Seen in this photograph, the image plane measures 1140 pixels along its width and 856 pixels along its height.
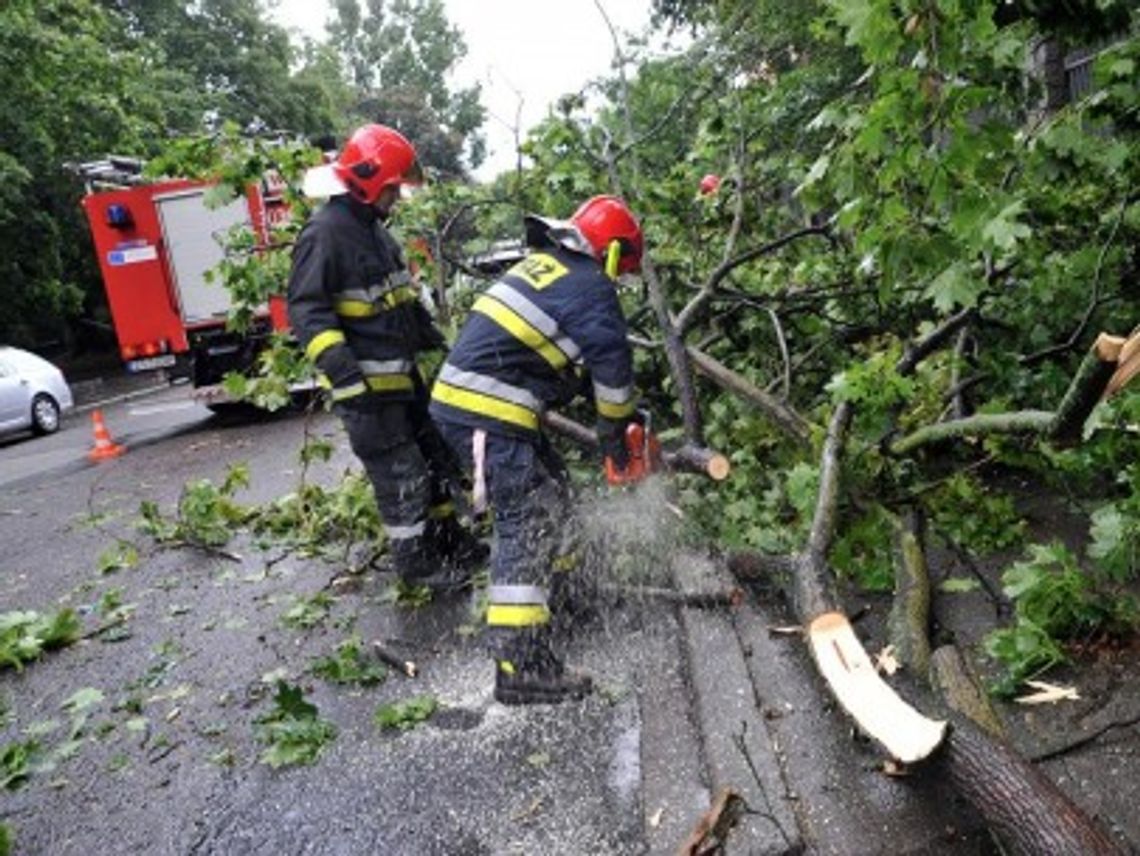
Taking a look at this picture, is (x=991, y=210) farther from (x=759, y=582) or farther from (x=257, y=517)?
(x=257, y=517)

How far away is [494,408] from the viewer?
3.26m

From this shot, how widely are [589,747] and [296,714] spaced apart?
1037 millimetres

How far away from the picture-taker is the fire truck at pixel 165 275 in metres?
9.77

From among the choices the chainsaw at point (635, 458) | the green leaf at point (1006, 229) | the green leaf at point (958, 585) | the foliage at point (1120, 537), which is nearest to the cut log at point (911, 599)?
the green leaf at point (958, 585)

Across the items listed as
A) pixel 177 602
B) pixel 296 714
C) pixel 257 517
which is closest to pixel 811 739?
pixel 296 714

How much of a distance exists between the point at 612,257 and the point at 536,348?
0.44 m

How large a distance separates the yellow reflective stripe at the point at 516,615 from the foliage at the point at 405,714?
0.35m

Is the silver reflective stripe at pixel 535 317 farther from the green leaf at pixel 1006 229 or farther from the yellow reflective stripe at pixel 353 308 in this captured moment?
the green leaf at pixel 1006 229

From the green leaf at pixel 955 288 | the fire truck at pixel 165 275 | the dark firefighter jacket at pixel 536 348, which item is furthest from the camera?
the fire truck at pixel 165 275

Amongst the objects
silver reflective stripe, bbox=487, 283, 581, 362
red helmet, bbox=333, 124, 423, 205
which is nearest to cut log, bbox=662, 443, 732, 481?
silver reflective stripe, bbox=487, 283, 581, 362

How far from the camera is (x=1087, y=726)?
2457 millimetres

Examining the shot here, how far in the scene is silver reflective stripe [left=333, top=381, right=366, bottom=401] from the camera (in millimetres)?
3793

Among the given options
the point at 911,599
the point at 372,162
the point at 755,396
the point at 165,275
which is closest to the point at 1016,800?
the point at 911,599

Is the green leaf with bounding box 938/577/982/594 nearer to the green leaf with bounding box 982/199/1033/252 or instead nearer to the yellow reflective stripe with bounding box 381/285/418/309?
the green leaf with bounding box 982/199/1033/252
